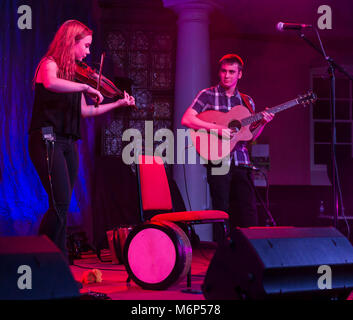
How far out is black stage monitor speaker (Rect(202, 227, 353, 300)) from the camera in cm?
221

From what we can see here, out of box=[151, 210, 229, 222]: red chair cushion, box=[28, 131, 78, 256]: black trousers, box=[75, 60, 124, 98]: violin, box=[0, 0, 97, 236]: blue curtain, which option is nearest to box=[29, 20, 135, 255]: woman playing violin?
box=[28, 131, 78, 256]: black trousers

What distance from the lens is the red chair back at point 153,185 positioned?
3891 millimetres

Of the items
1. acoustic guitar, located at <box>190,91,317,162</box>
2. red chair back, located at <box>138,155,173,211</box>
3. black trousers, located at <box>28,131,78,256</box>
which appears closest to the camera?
black trousers, located at <box>28,131,78,256</box>

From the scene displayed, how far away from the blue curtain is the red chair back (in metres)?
2.33

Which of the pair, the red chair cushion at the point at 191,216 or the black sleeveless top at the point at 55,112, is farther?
the red chair cushion at the point at 191,216

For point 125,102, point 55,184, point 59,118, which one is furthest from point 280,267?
point 125,102

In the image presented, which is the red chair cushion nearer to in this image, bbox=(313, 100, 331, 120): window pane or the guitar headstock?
the guitar headstock

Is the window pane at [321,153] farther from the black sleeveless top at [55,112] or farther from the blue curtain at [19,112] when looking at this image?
the black sleeveless top at [55,112]

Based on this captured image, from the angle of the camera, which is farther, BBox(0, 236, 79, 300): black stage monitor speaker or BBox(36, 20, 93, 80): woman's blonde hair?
BBox(36, 20, 93, 80): woman's blonde hair

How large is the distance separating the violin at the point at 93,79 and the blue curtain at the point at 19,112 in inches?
95.6

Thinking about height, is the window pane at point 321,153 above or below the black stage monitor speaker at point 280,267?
above

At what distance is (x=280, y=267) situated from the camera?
2.22 m

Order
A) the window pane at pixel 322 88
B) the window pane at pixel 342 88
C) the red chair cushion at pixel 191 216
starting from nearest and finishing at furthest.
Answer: the red chair cushion at pixel 191 216
the window pane at pixel 322 88
the window pane at pixel 342 88

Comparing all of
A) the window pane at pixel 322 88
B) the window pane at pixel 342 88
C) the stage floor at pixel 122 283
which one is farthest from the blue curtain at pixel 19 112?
the window pane at pixel 342 88
